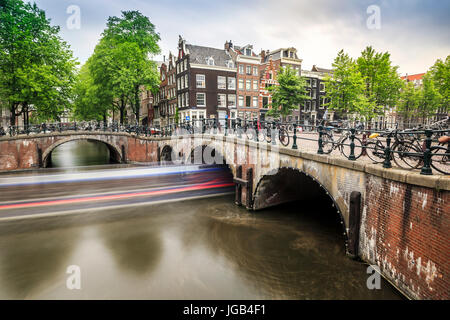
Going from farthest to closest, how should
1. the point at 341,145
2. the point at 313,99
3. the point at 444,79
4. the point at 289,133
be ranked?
the point at 313,99 < the point at 444,79 < the point at 289,133 < the point at 341,145

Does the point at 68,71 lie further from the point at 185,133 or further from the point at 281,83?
the point at 281,83

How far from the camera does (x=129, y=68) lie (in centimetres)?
2641

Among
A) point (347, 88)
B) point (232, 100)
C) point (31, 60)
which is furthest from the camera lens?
point (232, 100)

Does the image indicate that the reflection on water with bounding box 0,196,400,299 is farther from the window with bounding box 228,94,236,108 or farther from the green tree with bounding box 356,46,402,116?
the window with bounding box 228,94,236,108

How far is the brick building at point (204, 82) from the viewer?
109 feet

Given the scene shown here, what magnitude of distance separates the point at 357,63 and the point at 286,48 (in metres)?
14.8

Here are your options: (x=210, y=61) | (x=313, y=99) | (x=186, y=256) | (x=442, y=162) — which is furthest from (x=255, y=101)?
(x=442, y=162)

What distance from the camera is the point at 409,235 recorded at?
5.36 metres

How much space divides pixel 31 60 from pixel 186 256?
22.5 meters

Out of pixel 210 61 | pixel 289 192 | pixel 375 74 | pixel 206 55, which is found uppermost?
pixel 206 55

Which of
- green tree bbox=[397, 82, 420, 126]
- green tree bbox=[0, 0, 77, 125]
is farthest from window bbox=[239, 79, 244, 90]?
green tree bbox=[0, 0, 77, 125]

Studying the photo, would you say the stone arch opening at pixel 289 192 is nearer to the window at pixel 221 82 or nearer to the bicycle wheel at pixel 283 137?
the bicycle wheel at pixel 283 137

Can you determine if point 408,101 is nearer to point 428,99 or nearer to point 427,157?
point 428,99
